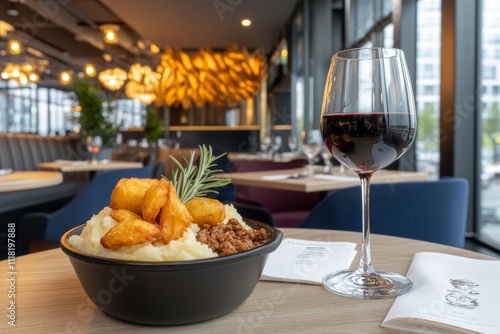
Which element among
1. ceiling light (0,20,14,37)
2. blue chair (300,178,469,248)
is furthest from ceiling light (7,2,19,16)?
blue chair (300,178,469,248)

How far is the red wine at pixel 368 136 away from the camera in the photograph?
70 cm

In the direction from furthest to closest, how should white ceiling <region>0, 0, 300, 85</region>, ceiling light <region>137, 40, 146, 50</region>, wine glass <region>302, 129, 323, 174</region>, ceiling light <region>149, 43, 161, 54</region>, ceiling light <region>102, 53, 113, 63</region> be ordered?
1. ceiling light <region>102, 53, 113, 63</region>
2. ceiling light <region>137, 40, 146, 50</region>
3. ceiling light <region>149, 43, 161, 54</region>
4. white ceiling <region>0, 0, 300, 85</region>
5. wine glass <region>302, 129, 323, 174</region>

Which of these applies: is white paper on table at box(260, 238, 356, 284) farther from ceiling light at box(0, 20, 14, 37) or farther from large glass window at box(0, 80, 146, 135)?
large glass window at box(0, 80, 146, 135)

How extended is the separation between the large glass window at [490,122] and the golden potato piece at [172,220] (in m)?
2.65

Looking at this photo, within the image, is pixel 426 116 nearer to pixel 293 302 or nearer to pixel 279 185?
pixel 279 185

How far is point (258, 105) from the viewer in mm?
15180

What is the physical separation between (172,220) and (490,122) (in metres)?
2.76

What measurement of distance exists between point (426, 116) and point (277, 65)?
884 centimetres

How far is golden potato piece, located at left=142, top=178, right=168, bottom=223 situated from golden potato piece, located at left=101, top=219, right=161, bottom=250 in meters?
0.03

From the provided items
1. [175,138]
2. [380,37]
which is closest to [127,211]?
[380,37]

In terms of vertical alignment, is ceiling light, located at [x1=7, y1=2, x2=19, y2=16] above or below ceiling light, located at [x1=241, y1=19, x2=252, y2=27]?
above

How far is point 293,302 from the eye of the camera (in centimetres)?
61

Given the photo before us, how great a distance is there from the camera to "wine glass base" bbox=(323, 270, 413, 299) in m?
0.64

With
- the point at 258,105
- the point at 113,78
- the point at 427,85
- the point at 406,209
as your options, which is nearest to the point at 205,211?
the point at 406,209
